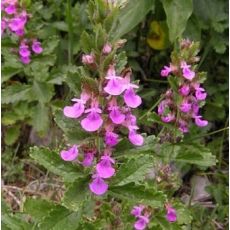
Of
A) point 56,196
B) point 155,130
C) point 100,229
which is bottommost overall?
point 100,229

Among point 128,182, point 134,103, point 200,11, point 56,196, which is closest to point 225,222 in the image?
point 56,196

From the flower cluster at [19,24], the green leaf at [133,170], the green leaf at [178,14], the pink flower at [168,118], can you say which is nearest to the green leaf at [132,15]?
the green leaf at [178,14]

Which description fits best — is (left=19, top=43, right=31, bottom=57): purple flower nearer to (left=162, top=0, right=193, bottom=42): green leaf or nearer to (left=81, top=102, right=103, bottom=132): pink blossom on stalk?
(left=162, top=0, right=193, bottom=42): green leaf

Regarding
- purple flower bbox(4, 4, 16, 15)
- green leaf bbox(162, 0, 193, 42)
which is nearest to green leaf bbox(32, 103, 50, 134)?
purple flower bbox(4, 4, 16, 15)

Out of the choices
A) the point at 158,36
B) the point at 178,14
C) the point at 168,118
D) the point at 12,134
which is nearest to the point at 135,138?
the point at 168,118

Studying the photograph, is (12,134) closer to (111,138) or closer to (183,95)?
(183,95)

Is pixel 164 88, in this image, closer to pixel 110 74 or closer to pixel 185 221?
pixel 185 221

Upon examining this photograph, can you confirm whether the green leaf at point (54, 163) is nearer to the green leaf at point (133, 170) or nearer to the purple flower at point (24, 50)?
the green leaf at point (133, 170)
